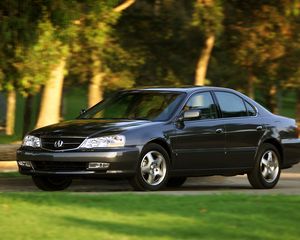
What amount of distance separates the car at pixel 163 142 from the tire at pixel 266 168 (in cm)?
2

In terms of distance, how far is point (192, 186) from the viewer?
14320 millimetres

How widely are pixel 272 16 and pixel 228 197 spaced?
1729 cm

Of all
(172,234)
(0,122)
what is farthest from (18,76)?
(0,122)

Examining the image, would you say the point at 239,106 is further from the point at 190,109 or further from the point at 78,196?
the point at 78,196

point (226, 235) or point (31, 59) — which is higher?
point (31, 59)

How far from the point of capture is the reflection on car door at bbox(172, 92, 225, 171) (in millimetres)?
12273

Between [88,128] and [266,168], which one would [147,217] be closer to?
[88,128]

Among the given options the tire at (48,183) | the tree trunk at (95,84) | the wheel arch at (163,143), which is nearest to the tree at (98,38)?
the tree trunk at (95,84)

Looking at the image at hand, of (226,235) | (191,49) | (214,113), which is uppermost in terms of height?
(191,49)

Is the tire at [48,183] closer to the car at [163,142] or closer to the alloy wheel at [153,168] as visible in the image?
the car at [163,142]

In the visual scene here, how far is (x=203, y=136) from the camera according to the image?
12594 millimetres

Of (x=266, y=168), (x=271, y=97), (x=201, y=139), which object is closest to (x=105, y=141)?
(x=201, y=139)

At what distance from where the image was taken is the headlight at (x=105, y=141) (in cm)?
1151

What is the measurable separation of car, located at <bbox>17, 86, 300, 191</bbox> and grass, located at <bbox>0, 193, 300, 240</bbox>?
4.58 feet
